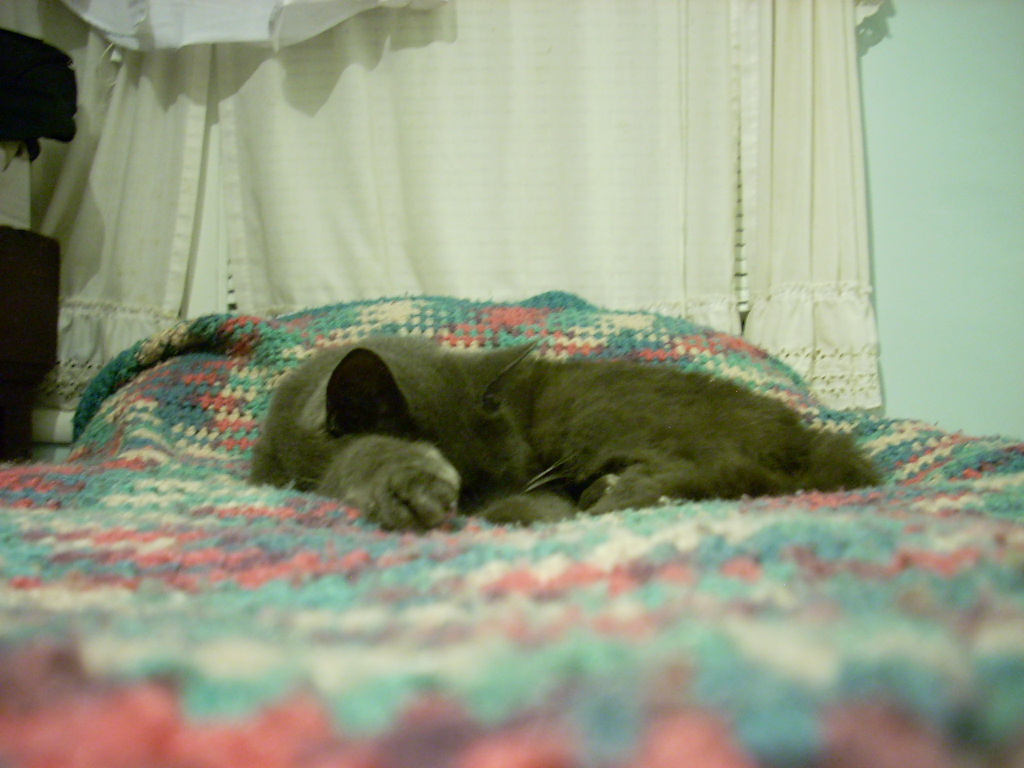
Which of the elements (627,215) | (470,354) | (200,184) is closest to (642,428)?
(470,354)

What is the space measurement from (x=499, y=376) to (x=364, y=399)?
227 mm

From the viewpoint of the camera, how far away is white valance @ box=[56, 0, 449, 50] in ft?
6.14

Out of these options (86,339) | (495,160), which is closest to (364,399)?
(495,160)

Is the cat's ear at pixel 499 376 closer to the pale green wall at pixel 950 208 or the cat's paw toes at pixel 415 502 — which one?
the cat's paw toes at pixel 415 502

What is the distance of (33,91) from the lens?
1738 mm

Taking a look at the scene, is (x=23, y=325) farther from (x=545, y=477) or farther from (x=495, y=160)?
(x=545, y=477)

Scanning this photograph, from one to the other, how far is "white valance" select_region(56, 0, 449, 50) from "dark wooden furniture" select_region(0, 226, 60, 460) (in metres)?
0.70

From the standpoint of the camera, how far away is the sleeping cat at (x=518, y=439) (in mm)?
813

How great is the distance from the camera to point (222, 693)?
10.5 inches

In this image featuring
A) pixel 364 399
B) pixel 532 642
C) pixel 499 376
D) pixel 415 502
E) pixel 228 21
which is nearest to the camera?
pixel 532 642

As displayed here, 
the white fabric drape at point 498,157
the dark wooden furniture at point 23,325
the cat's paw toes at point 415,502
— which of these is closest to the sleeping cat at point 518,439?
the cat's paw toes at point 415,502

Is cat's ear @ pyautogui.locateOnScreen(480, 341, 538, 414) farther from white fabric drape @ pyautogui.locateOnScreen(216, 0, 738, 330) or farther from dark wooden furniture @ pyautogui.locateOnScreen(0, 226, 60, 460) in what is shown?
dark wooden furniture @ pyautogui.locateOnScreen(0, 226, 60, 460)

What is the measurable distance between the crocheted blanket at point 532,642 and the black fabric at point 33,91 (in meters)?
1.55

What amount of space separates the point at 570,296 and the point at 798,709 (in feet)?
5.21
